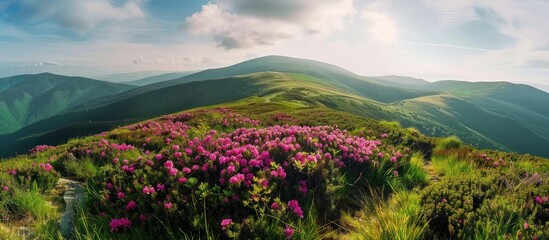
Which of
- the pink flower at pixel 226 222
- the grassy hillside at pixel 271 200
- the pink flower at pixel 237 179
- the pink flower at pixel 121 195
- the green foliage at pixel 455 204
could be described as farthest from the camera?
the pink flower at pixel 121 195

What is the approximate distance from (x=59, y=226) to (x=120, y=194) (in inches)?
40.8

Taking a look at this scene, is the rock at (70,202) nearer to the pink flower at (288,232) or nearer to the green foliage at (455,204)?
the pink flower at (288,232)

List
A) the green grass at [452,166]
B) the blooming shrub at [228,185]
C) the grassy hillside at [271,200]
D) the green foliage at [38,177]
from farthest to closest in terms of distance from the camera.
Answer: the green grass at [452,166] → the green foliage at [38,177] → the blooming shrub at [228,185] → the grassy hillside at [271,200]

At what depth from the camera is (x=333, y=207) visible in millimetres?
5758

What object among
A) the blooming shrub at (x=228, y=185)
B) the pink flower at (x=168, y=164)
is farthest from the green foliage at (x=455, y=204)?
the pink flower at (x=168, y=164)

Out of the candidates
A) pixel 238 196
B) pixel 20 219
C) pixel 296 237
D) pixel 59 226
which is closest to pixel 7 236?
pixel 59 226

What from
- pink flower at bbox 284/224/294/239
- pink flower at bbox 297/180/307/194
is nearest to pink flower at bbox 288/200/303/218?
pink flower at bbox 284/224/294/239

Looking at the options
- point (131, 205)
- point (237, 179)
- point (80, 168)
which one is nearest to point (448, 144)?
point (237, 179)

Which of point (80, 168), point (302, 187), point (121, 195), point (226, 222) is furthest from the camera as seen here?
point (80, 168)

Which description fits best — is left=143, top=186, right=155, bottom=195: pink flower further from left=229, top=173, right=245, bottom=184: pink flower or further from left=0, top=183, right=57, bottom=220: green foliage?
left=0, top=183, right=57, bottom=220: green foliage

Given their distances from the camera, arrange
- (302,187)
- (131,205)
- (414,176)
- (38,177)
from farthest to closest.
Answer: (414,176), (38,177), (302,187), (131,205)

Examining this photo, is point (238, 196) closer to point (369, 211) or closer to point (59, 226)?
point (369, 211)

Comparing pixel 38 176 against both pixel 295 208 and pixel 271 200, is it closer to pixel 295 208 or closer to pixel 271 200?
pixel 271 200

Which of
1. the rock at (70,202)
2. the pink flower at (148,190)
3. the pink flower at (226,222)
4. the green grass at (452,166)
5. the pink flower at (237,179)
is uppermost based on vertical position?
the pink flower at (237,179)
